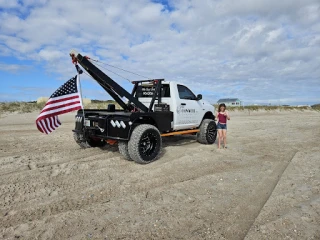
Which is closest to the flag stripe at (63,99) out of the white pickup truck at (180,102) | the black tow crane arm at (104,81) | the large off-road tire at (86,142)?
the black tow crane arm at (104,81)

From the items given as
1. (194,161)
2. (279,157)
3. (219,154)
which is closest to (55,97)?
(194,161)

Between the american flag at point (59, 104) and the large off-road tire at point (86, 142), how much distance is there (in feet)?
2.88

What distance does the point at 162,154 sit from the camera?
7.23 metres

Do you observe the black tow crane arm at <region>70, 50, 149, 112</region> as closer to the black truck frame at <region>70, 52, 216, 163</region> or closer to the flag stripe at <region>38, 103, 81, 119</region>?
the black truck frame at <region>70, 52, 216, 163</region>

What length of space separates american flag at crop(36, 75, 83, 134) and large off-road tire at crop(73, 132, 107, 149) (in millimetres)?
879

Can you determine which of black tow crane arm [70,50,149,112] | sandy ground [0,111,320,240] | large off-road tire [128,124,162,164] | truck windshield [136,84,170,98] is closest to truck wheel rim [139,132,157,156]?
large off-road tire [128,124,162,164]

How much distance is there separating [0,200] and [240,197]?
3.87 metres

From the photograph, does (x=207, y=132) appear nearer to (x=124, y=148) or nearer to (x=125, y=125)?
(x=124, y=148)

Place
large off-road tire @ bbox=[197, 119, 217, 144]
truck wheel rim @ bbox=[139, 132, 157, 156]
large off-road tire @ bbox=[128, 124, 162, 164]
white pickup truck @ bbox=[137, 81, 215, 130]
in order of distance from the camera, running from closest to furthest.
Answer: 1. large off-road tire @ bbox=[128, 124, 162, 164]
2. truck wheel rim @ bbox=[139, 132, 157, 156]
3. white pickup truck @ bbox=[137, 81, 215, 130]
4. large off-road tire @ bbox=[197, 119, 217, 144]

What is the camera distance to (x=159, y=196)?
4.23 metres

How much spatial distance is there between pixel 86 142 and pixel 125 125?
86.1 inches

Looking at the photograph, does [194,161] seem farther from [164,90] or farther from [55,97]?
[55,97]

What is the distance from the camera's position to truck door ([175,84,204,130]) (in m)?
7.89

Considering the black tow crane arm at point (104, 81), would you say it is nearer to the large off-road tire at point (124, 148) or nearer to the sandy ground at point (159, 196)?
the large off-road tire at point (124, 148)
